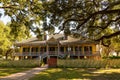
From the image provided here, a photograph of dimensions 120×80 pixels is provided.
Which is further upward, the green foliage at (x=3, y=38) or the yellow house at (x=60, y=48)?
the green foliage at (x=3, y=38)

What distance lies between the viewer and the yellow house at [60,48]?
46906 mm

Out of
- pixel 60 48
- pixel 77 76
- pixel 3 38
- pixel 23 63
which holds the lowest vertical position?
pixel 77 76

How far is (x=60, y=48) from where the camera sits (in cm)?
4956

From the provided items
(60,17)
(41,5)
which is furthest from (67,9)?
(41,5)

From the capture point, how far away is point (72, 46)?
161ft

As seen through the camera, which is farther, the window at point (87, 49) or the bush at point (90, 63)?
the window at point (87, 49)

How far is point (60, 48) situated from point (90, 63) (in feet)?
44.9

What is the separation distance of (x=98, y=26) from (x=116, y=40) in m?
12.2

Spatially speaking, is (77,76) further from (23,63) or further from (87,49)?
(87,49)

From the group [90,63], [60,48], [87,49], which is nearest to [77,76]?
[90,63]

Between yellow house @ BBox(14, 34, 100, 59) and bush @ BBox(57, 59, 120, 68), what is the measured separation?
8.91 m

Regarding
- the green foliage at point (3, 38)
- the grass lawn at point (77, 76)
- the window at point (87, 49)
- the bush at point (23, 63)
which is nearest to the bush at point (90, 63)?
the bush at point (23, 63)

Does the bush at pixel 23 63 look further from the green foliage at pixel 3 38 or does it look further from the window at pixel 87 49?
the green foliage at pixel 3 38

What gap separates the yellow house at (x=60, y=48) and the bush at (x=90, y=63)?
891 centimetres
